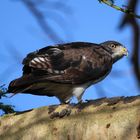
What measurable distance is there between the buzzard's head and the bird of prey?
39 cm

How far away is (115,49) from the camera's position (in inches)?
185

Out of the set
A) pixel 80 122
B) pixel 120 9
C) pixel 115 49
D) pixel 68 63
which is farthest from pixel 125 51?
pixel 80 122

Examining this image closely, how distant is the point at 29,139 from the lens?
2.84 metres

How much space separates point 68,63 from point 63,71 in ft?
0.42

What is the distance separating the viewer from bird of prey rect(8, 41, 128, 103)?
11.6 ft

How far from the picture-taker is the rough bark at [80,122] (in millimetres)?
2535

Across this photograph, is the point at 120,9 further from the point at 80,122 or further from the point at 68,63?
the point at 68,63

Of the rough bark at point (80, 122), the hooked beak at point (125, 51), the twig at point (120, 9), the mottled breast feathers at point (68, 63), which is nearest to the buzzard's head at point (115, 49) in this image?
the hooked beak at point (125, 51)

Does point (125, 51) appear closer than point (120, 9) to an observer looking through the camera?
No

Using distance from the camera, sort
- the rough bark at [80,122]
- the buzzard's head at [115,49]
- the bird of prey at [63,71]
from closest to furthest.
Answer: the rough bark at [80,122] < the bird of prey at [63,71] < the buzzard's head at [115,49]

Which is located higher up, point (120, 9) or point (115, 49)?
point (115, 49)

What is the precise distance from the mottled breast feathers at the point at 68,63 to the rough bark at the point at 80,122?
56 centimetres

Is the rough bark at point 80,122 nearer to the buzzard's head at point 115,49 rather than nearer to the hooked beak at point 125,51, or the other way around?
the buzzard's head at point 115,49

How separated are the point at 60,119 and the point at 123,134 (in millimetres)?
490
